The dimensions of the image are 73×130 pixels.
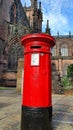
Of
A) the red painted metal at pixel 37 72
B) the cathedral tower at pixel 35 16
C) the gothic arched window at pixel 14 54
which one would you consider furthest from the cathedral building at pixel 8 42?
the red painted metal at pixel 37 72

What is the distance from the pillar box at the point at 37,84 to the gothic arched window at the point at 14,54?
67.0 ft

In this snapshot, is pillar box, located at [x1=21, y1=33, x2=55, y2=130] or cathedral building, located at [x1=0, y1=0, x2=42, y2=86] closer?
pillar box, located at [x1=21, y1=33, x2=55, y2=130]

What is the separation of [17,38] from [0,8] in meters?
4.00

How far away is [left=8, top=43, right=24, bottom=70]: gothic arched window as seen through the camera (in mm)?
24031

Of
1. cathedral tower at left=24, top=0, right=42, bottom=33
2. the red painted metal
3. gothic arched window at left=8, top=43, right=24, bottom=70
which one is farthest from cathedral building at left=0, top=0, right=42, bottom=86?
the red painted metal

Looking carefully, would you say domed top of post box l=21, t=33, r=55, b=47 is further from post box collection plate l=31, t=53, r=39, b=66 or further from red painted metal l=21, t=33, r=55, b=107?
post box collection plate l=31, t=53, r=39, b=66

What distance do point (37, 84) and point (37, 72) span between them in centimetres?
20

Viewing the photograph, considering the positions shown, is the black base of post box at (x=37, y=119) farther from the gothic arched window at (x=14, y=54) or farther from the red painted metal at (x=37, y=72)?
the gothic arched window at (x=14, y=54)

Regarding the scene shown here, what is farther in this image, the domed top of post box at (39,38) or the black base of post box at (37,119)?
the domed top of post box at (39,38)

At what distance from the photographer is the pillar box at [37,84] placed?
10.7 ft

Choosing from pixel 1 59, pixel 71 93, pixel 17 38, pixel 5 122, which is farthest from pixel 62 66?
pixel 5 122

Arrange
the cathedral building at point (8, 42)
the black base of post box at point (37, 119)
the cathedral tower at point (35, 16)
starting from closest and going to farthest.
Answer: the black base of post box at point (37, 119) → the cathedral building at point (8, 42) → the cathedral tower at point (35, 16)

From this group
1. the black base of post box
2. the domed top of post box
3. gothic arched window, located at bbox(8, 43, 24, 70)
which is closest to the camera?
the black base of post box

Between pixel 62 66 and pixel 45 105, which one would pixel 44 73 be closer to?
pixel 45 105
